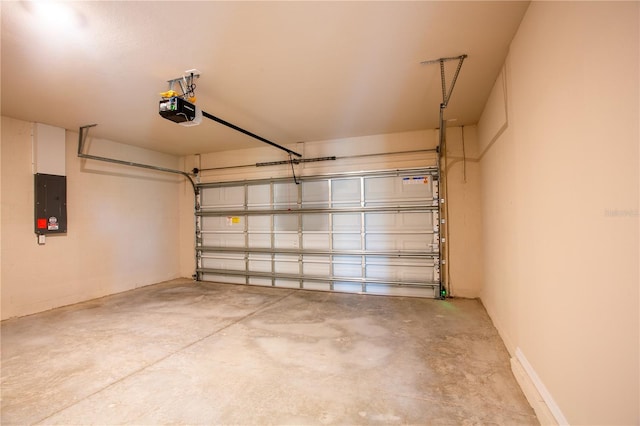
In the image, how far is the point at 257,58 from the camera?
2559 mm

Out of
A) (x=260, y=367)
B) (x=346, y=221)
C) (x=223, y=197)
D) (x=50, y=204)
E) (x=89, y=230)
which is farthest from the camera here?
(x=223, y=197)

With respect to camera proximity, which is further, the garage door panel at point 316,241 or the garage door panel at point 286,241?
the garage door panel at point 286,241

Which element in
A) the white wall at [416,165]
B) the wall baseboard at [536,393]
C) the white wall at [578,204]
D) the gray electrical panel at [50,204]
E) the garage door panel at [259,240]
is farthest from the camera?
the garage door panel at [259,240]

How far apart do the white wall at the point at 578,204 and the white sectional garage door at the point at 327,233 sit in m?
2.31

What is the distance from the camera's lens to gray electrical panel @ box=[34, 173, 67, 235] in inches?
161

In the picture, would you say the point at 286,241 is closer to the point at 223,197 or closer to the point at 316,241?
the point at 316,241

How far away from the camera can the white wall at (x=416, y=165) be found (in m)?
4.48

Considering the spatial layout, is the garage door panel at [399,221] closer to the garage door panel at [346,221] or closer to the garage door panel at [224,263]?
the garage door panel at [346,221]

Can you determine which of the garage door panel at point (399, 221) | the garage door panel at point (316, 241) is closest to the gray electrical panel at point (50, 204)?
the garage door panel at point (316, 241)

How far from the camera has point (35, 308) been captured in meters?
4.07

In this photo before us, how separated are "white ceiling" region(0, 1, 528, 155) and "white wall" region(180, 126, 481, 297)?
66cm

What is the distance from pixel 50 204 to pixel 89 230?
70 centimetres

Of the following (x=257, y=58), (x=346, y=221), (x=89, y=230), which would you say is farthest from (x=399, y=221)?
(x=89, y=230)

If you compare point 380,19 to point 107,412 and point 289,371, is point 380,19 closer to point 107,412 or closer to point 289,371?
point 289,371
